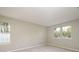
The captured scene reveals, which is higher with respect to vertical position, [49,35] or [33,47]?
[49,35]

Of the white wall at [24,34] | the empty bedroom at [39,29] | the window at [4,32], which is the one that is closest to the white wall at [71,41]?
the empty bedroom at [39,29]

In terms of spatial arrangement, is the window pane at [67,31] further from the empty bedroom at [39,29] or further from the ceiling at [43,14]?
the ceiling at [43,14]

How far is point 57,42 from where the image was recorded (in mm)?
1436

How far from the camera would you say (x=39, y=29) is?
4.79ft

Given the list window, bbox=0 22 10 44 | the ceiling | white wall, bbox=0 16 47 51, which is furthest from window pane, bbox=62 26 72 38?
window, bbox=0 22 10 44

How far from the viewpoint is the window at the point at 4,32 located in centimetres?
133

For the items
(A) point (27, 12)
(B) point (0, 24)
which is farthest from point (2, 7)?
(A) point (27, 12)

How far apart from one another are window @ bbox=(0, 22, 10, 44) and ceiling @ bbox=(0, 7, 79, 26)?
5.3 inches

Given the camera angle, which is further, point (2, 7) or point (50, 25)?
point (50, 25)

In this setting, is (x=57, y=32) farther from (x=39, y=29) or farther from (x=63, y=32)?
(x=39, y=29)

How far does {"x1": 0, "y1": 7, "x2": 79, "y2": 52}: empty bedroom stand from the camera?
52.9 inches
